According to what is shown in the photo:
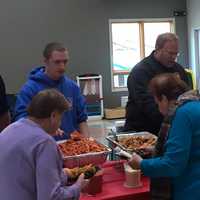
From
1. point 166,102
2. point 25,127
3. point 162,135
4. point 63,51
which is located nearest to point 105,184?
point 162,135

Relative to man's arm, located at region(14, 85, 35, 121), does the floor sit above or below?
below

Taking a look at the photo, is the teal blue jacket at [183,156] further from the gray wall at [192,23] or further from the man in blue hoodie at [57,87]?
the gray wall at [192,23]

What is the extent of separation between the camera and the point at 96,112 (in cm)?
859

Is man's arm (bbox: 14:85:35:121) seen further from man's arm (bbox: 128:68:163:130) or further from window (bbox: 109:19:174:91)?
window (bbox: 109:19:174:91)

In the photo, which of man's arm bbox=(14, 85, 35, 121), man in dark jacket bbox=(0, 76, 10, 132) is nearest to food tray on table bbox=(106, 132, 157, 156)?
man's arm bbox=(14, 85, 35, 121)

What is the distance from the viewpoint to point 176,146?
5.35 ft

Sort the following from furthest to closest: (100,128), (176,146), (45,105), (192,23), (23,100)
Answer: (192,23), (100,128), (23,100), (176,146), (45,105)

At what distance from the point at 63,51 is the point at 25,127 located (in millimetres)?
1148

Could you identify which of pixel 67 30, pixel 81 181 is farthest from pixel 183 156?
pixel 67 30

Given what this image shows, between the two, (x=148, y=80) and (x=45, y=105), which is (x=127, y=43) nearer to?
(x=148, y=80)

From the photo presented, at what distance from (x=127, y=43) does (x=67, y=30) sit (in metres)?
1.45

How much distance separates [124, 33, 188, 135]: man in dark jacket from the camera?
2588 millimetres

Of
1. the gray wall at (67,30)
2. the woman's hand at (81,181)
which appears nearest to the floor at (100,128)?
the gray wall at (67,30)

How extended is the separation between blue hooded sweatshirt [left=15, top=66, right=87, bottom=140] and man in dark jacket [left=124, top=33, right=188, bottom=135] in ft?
1.17
